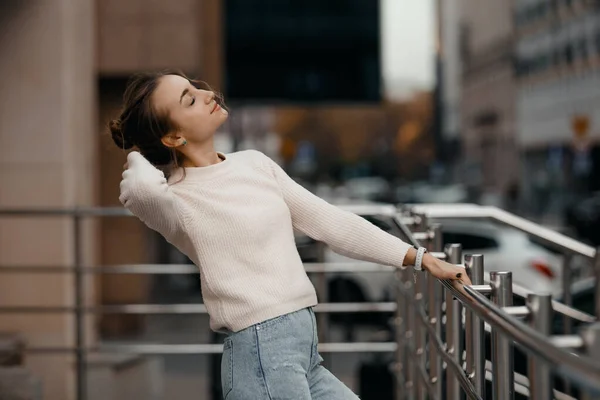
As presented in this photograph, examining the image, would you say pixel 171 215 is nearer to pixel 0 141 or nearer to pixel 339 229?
pixel 339 229

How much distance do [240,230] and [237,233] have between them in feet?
0.04

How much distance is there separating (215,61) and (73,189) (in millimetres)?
10519

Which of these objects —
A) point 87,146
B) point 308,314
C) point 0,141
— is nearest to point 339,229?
point 308,314

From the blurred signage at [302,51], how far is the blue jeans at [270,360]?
53.5ft

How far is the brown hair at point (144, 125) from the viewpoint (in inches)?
123

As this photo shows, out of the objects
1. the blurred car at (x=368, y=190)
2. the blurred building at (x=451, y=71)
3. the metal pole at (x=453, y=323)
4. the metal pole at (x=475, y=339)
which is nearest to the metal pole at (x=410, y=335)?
the metal pole at (x=453, y=323)

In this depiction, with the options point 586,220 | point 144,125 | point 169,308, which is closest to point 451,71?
point 586,220

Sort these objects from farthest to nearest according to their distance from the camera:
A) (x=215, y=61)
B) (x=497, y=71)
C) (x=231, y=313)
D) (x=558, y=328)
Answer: (x=497, y=71) < (x=215, y=61) < (x=558, y=328) < (x=231, y=313)

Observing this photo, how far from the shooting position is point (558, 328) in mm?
6109

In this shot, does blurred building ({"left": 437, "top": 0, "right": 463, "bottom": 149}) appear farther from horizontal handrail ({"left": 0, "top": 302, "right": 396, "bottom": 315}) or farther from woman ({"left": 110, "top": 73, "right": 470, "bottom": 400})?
woman ({"left": 110, "top": 73, "right": 470, "bottom": 400})

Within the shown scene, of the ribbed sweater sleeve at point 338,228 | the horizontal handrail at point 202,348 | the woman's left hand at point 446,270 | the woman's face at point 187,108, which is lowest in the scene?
the horizontal handrail at point 202,348

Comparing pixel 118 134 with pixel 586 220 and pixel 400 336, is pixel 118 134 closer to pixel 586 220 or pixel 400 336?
pixel 400 336

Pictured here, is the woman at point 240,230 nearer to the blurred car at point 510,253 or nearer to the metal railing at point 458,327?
the metal railing at point 458,327

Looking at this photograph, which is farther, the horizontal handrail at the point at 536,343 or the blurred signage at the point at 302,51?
the blurred signage at the point at 302,51
